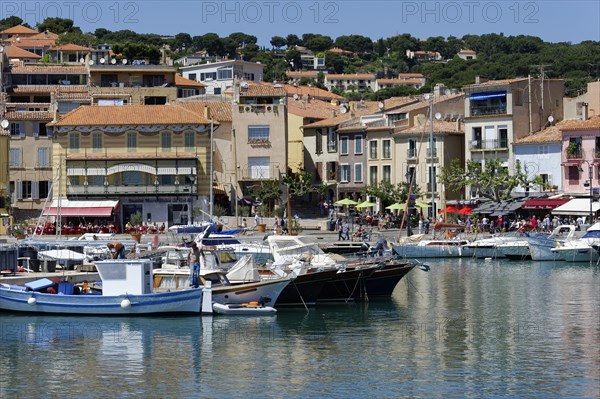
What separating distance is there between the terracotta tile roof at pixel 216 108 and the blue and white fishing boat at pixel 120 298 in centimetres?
5107

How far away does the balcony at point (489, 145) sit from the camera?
9538 cm

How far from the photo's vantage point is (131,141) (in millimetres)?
93688

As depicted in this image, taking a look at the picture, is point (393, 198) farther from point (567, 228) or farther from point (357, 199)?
point (567, 228)

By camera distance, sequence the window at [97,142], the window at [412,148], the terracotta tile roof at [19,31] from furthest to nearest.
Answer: the terracotta tile roof at [19,31]
the window at [412,148]
the window at [97,142]

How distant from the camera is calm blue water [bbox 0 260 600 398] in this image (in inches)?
1398

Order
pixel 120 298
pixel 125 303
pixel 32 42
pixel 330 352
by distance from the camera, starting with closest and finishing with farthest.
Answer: pixel 330 352, pixel 125 303, pixel 120 298, pixel 32 42

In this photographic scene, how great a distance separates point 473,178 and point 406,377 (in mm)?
56008

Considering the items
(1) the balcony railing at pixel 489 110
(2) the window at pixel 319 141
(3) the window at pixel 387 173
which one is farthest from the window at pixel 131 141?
(1) the balcony railing at pixel 489 110

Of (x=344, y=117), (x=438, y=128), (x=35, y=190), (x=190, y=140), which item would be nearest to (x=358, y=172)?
(x=344, y=117)

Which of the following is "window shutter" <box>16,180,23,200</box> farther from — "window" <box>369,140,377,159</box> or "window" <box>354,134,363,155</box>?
"window" <box>369,140,377,159</box>

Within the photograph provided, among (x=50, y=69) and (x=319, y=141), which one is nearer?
(x=319, y=141)

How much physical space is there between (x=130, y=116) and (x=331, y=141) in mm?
16438

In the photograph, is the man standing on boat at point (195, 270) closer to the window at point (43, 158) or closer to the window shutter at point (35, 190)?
the window shutter at point (35, 190)

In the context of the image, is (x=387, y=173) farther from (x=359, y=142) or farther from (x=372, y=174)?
(x=359, y=142)
